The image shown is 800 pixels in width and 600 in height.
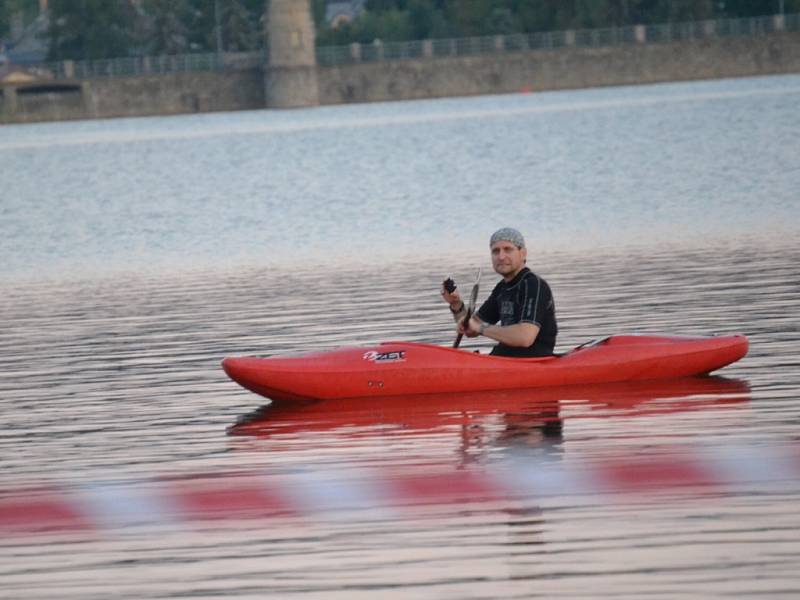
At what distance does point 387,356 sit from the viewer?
1275 cm

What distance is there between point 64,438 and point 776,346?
551cm

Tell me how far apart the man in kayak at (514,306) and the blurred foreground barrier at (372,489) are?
6.44ft

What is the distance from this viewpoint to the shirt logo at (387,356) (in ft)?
41.8

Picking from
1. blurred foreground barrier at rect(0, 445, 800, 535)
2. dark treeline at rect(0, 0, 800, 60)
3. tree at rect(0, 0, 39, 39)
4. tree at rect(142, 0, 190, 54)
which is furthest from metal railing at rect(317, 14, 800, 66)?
blurred foreground barrier at rect(0, 445, 800, 535)

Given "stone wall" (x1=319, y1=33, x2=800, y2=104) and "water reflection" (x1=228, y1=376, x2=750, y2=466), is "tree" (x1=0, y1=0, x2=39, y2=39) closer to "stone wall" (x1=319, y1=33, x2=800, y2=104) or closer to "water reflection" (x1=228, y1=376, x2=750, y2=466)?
"stone wall" (x1=319, y1=33, x2=800, y2=104)

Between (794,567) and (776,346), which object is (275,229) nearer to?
(776,346)

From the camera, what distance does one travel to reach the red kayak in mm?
12664

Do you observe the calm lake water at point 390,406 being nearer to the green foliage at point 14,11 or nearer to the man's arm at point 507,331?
the man's arm at point 507,331

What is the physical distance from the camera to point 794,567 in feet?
25.5

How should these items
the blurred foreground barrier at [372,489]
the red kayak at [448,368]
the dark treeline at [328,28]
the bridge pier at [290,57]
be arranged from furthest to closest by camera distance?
the dark treeline at [328,28] → the bridge pier at [290,57] → the red kayak at [448,368] → the blurred foreground barrier at [372,489]

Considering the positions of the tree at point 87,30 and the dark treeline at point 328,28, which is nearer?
the dark treeline at point 328,28

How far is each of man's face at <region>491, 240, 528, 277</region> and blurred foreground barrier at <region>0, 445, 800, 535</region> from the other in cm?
203

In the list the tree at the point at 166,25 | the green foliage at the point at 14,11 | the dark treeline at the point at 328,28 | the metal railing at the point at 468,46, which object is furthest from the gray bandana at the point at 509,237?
the green foliage at the point at 14,11

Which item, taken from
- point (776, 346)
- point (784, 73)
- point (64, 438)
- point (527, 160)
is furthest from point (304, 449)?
point (784, 73)
